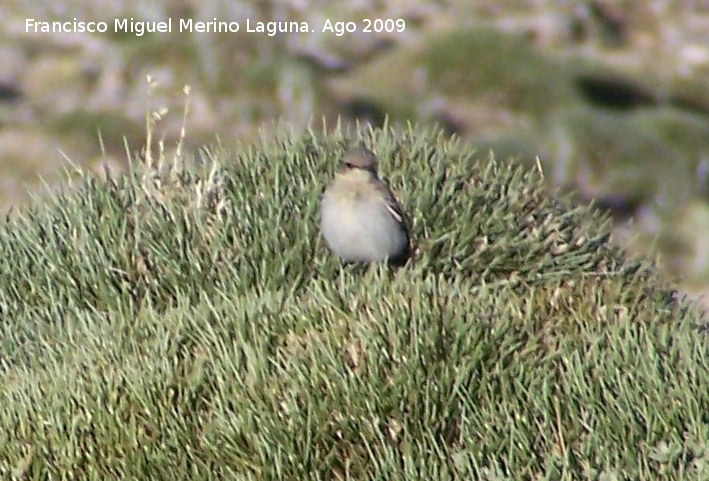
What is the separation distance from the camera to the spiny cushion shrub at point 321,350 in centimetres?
408

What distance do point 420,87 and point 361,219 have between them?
11.2m

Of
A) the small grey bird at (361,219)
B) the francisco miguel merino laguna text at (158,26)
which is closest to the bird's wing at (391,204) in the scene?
the small grey bird at (361,219)

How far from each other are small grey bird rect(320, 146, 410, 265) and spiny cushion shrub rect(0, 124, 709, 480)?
0.14 metres

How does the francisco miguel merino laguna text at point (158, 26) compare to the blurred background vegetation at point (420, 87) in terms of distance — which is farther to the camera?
the francisco miguel merino laguna text at point (158, 26)

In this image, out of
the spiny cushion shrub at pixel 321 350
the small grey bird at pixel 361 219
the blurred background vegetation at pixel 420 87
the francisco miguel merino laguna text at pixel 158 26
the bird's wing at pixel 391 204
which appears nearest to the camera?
the spiny cushion shrub at pixel 321 350

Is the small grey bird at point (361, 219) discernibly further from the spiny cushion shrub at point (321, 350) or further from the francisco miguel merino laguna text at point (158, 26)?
the francisco miguel merino laguna text at point (158, 26)

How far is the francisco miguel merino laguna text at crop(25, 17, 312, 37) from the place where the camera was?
56.3ft

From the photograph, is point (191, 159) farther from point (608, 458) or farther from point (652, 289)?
point (608, 458)

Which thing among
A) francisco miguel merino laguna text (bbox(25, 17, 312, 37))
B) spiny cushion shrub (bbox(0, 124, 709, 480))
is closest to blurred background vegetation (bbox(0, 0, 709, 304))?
francisco miguel merino laguna text (bbox(25, 17, 312, 37))

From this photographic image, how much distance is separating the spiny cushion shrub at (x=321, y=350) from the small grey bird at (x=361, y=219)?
0.47 ft

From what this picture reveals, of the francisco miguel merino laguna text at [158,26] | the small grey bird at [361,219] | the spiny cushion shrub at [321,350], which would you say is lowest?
the spiny cushion shrub at [321,350]

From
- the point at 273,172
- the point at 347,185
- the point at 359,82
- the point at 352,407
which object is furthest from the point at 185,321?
the point at 359,82

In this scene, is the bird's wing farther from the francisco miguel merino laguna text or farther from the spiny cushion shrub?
the francisco miguel merino laguna text

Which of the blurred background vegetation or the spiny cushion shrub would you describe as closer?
the spiny cushion shrub
